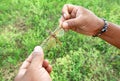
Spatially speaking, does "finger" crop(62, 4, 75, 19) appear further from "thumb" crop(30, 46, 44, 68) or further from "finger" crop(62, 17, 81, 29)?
"thumb" crop(30, 46, 44, 68)

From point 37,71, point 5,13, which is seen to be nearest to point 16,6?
point 5,13

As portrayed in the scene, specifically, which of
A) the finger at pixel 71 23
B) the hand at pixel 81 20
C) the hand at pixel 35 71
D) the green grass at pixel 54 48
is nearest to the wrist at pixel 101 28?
the hand at pixel 81 20

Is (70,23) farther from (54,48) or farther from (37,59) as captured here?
(54,48)

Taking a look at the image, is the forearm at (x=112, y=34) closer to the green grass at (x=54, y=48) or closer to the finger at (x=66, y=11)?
the finger at (x=66, y=11)

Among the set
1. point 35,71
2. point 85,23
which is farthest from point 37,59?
point 85,23

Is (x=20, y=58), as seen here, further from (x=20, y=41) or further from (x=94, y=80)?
(x=94, y=80)

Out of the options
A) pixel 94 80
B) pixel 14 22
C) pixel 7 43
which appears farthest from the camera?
pixel 14 22

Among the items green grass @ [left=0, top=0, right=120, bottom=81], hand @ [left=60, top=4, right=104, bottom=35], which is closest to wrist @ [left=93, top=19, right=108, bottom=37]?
hand @ [left=60, top=4, right=104, bottom=35]
